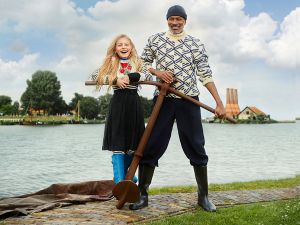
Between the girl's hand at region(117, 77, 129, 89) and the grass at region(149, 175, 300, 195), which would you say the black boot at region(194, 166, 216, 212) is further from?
the grass at region(149, 175, 300, 195)

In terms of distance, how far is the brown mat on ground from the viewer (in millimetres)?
7090

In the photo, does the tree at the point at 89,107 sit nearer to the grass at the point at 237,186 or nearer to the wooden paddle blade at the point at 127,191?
the grass at the point at 237,186

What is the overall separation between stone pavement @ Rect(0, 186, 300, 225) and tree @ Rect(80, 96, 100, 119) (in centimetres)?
11788

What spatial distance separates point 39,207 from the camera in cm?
715

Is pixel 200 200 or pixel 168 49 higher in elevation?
pixel 168 49

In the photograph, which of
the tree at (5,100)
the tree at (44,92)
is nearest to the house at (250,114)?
the tree at (44,92)

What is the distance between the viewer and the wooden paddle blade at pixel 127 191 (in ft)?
20.8

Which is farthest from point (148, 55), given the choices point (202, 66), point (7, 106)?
point (7, 106)

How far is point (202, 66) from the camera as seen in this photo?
6.81m

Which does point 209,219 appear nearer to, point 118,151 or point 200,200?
point 200,200

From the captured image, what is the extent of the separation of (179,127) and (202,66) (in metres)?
0.91

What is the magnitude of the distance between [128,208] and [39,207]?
132 centimetres

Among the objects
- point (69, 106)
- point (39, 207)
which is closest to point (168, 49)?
point (39, 207)

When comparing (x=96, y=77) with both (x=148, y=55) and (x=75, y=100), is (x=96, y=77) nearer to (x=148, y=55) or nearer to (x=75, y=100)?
(x=148, y=55)
